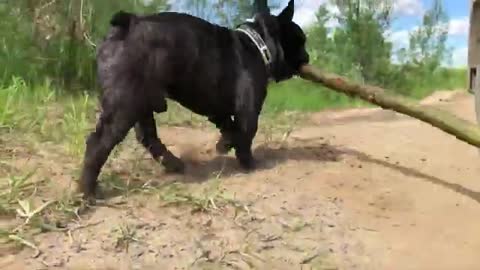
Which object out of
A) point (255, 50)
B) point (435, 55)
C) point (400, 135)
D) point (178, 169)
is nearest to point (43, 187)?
point (178, 169)

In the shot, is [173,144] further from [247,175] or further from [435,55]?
[435,55]

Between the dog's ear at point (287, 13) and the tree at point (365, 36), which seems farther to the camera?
the tree at point (365, 36)

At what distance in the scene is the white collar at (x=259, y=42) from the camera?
503 centimetres

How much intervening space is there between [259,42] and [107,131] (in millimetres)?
1334

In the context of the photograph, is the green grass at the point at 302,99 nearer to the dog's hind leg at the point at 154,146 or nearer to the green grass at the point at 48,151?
the green grass at the point at 48,151

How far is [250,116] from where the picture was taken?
15.8ft

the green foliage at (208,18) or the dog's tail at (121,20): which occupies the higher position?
the dog's tail at (121,20)

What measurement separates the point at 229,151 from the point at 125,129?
126 cm

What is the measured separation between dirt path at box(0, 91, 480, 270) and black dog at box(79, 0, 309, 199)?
247 millimetres

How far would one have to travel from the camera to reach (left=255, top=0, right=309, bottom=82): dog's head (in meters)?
5.22

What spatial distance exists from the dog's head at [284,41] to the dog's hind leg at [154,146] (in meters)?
0.95

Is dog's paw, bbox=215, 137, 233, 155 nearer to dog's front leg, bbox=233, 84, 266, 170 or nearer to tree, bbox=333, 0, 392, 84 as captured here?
dog's front leg, bbox=233, 84, 266, 170

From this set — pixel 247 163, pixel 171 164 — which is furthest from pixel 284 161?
pixel 171 164

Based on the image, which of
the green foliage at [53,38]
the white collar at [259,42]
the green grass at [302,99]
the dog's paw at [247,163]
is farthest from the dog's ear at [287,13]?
the green foliage at [53,38]
